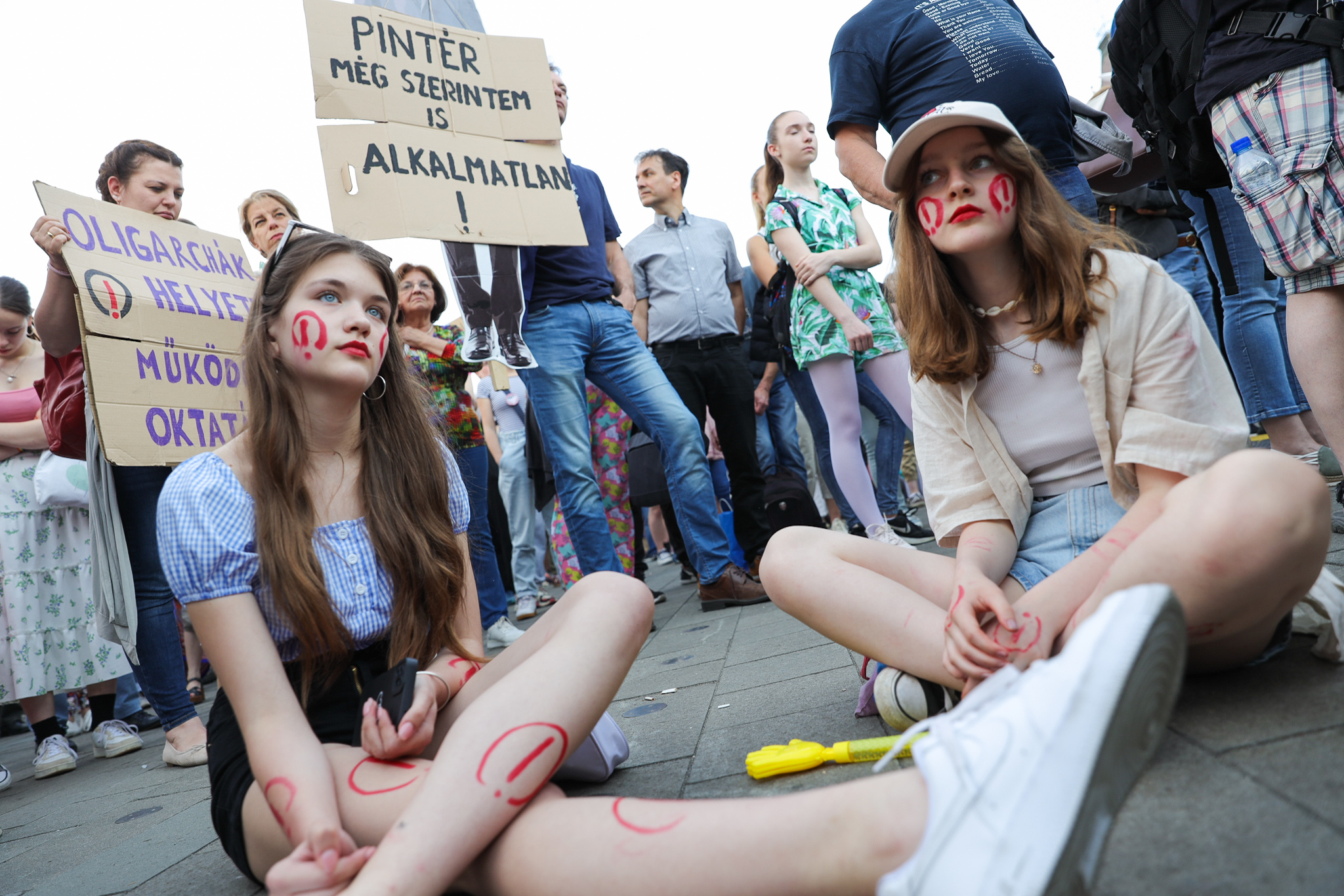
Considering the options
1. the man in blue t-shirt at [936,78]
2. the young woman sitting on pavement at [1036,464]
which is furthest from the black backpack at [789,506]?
the young woman sitting on pavement at [1036,464]

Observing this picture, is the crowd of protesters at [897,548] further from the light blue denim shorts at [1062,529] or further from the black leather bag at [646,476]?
the black leather bag at [646,476]

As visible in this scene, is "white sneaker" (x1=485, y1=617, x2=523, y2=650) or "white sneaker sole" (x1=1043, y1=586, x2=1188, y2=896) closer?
"white sneaker sole" (x1=1043, y1=586, x2=1188, y2=896)

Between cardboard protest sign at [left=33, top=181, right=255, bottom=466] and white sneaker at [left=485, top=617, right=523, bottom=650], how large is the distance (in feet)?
4.70

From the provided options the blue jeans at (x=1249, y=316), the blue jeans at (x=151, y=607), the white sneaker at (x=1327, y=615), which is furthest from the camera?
the blue jeans at (x=1249, y=316)

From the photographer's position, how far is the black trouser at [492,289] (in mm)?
3574

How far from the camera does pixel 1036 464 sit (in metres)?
1.84

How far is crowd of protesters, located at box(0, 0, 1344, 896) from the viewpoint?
96 centimetres

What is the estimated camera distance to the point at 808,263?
3.98m

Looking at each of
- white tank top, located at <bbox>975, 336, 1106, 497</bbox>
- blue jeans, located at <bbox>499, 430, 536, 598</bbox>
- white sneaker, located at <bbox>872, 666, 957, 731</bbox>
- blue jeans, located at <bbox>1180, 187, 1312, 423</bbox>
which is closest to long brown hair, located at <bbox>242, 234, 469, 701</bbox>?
white sneaker, located at <bbox>872, 666, 957, 731</bbox>

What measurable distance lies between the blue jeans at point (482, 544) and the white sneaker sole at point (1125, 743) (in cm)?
325

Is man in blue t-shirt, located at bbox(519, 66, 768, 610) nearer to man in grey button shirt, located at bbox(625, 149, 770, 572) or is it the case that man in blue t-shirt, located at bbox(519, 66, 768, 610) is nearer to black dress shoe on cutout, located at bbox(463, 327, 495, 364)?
black dress shoe on cutout, located at bbox(463, 327, 495, 364)

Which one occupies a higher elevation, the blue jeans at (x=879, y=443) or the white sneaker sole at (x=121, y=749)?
the blue jeans at (x=879, y=443)

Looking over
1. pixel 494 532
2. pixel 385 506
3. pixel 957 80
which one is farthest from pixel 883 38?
pixel 494 532

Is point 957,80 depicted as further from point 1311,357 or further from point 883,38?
point 1311,357
